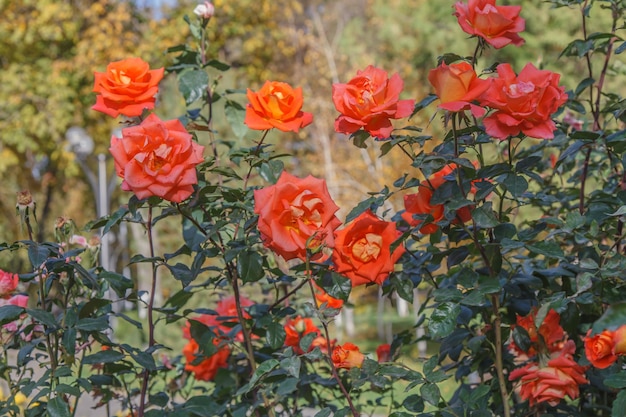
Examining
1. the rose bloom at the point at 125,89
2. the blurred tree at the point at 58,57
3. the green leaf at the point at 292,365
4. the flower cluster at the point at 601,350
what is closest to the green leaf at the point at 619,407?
the flower cluster at the point at 601,350

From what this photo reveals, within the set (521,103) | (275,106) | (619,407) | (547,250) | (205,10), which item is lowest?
(619,407)

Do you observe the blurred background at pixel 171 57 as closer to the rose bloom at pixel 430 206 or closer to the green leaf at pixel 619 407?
the rose bloom at pixel 430 206

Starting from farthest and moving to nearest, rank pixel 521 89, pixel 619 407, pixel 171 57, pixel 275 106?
pixel 171 57, pixel 275 106, pixel 521 89, pixel 619 407

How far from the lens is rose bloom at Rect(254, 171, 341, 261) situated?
1.06 metres

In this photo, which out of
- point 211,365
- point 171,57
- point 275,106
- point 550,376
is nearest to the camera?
point 550,376

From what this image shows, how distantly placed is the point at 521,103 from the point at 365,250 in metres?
0.32

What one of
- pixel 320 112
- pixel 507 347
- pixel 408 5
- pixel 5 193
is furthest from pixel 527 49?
pixel 507 347

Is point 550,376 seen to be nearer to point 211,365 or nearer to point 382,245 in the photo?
point 382,245

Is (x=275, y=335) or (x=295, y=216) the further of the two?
(x=275, y=335)

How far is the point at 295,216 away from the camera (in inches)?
42.1

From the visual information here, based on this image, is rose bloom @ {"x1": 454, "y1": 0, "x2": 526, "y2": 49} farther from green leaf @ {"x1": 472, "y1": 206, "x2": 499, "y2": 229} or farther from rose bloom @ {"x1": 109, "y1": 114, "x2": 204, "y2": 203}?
rose bloom @ {"x1": 109, "y1": 114, "x2": 204, "y2": 203}

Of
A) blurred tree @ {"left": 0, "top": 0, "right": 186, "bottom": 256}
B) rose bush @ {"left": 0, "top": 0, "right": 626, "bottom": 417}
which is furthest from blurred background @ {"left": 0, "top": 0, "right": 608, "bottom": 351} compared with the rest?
rose bush @ {"left": 0, "top": 0, "right": 626, "bottom": 417}

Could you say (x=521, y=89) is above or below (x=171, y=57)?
below

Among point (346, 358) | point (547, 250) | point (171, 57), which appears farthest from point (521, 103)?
point (171, 57)
